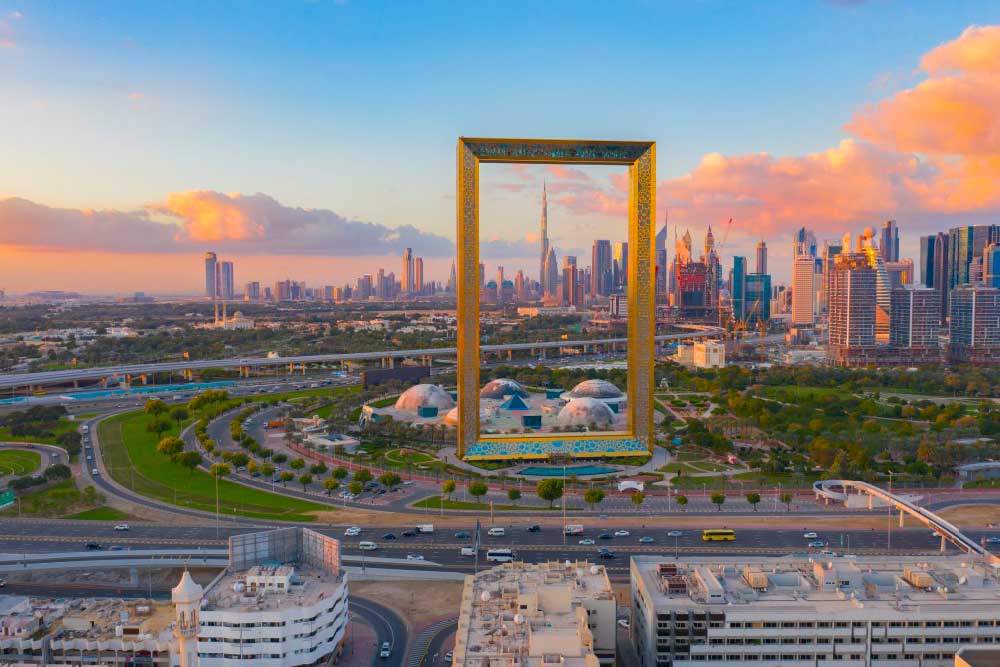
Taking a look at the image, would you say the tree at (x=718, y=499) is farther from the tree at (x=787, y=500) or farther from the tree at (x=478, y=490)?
the tree at (x=478, y=490)

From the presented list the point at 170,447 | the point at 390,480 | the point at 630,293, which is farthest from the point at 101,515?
the point at 630,293

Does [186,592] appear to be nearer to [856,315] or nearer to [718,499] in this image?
[718,499]

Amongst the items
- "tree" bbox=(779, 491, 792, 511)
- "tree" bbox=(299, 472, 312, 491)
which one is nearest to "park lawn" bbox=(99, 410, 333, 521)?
"tree" bbox=(299, 472, 312, 491)

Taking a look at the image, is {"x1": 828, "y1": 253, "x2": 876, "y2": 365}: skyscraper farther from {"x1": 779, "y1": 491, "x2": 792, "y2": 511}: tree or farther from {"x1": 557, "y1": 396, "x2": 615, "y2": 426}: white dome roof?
{"x1": 779, "y1": 491, "x2": 792, "y2": 511}: tree

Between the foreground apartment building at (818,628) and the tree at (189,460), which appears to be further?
the tree at (189,460)

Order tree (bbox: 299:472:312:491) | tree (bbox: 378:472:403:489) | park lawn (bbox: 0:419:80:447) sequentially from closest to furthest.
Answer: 1. tree (bbox: 378:472:403:489)
2. tree (bbox: 299:472:312:491)
3. park lawn (bbox: 0:419:80:447)

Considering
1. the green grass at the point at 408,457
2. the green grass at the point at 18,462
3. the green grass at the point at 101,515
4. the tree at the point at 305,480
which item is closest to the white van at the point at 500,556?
the tree at the point at 305,480
